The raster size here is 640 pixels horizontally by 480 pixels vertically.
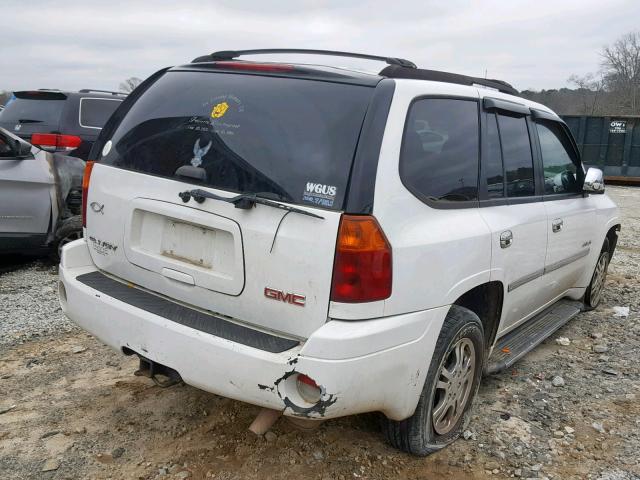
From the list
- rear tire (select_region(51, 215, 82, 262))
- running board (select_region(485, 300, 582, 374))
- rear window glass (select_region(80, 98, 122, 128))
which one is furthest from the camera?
rear window glass (select_region(80, 98, 122, 128))

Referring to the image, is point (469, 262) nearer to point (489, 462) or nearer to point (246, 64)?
point (489, 462)

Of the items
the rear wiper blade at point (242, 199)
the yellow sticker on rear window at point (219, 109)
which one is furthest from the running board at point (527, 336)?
the yellow sticker on rear window at point (219, 109)

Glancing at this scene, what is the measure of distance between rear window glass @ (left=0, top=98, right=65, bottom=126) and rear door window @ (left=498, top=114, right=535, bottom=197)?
6.17 meters

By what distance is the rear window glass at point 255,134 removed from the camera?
235cm

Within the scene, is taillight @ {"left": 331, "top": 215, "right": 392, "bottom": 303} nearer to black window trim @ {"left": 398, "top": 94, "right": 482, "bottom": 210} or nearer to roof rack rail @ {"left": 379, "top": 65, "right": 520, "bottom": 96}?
black window trim @ {"left": 398, "top": 94, "right": 482, "bottom": 210}

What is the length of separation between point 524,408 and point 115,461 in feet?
7.63

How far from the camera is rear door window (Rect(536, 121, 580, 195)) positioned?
3.85 meters

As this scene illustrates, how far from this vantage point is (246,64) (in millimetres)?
2789

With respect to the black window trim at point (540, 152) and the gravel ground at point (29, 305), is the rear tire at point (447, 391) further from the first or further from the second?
the gravel ground at point (29, 305)

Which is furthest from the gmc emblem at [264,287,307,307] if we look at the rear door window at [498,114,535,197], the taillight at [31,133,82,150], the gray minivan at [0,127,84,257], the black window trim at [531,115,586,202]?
the taillight at [31,133,82,150]

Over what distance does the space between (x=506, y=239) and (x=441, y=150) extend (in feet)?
2.18

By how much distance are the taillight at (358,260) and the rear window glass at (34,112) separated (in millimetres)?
6517

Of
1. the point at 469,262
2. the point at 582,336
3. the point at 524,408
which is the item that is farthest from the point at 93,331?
the point at 582,336

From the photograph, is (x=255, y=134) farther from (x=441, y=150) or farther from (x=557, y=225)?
(x=557, y=225)
